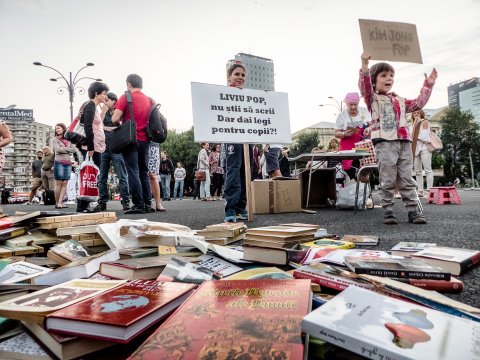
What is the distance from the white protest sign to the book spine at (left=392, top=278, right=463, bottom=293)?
8.69ft

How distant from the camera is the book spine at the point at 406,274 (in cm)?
136

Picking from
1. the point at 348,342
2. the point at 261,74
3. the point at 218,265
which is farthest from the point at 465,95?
the point at 348,342

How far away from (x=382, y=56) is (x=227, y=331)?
3229 mm

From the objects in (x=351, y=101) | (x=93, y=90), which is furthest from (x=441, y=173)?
(x=93, y=90)

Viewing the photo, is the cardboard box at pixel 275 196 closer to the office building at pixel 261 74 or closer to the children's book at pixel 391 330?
the children's book at pixel 391 330

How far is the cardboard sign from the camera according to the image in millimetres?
3311

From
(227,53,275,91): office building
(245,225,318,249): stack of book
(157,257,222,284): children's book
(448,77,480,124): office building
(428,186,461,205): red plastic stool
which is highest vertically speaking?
(227,53,275,91): office building

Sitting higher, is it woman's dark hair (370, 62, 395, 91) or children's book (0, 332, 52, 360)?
woman's dark hair (370, 62, 395, 91)

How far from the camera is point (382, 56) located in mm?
3338

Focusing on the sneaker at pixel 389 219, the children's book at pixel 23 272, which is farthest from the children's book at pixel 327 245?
the sneaker at pixel 389 219

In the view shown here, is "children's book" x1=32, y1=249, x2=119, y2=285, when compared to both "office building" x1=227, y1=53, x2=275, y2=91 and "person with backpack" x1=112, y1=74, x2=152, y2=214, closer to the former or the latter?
"person with backpack" x1=112, y1=74, x2=152, y2=214

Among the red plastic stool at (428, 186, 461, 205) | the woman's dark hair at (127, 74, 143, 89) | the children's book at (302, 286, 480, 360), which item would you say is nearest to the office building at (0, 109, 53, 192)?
the woman's dark hair at (127, 74, 143, 89)

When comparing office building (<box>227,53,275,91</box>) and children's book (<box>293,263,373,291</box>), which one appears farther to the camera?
office building (<box>227,53,275,91</box>)

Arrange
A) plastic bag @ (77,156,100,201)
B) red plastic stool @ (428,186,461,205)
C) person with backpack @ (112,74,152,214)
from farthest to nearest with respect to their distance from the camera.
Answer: red plastic stool @ (428,186,461,205), person with backpack @ (112,74,152,214), plastic bag @ (77,156,100,201)
